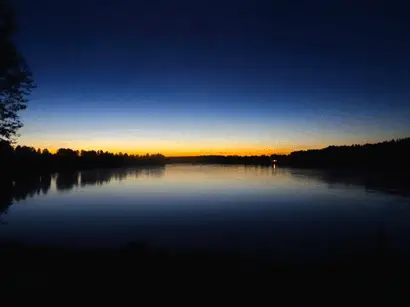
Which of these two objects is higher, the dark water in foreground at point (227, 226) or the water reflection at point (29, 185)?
the water reflection at point (29, 185)

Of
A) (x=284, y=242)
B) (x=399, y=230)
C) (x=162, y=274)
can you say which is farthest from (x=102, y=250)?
(x=399, y=230)

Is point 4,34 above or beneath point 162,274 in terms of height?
above

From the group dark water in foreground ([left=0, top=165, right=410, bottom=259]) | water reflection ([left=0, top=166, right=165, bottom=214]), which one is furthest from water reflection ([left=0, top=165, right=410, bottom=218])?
dark water in foreground ([left=0, top=165, right=410, bottom=259])

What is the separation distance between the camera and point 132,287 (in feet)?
39.2

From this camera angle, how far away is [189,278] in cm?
1338

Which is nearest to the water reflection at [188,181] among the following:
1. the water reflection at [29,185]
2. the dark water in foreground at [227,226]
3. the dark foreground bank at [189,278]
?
the water reflection at [29,185]

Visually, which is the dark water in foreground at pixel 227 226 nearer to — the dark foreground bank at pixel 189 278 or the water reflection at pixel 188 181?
the dark foreground bank at pixel 189 278

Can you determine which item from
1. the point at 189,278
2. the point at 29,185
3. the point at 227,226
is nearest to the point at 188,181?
the point at 29,185

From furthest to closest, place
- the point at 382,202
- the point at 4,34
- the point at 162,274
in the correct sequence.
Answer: the point at 382,202 → the point at 4,34 → the point at 162,274

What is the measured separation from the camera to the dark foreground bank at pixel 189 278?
1129 centimetres

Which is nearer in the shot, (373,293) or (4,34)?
(373,293)

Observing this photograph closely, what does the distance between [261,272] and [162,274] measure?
16.8 ft

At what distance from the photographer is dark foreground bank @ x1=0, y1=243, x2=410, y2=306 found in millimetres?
11289

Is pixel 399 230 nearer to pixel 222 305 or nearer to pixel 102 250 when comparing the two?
pixel 222 305
